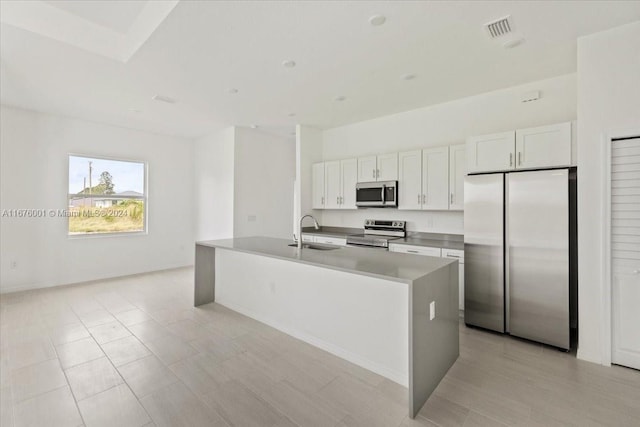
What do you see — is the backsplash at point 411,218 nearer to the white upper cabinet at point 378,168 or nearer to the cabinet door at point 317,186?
the cabinet door at point 317,186

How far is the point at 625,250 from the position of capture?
2.45 meters

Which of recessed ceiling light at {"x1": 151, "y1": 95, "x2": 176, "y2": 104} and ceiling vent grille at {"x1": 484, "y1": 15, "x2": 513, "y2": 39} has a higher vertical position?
recessed ceiling light at {"x1": 151, "y1": 95, "x2": 176, "y2": 104}

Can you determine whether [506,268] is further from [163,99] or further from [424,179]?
[163,99]

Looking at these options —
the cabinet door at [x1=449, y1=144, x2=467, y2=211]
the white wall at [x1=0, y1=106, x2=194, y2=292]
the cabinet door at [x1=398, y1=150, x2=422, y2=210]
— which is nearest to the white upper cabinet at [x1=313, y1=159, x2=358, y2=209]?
the cabinet door at [x1=398, y1=150, x2=422, y2=210]

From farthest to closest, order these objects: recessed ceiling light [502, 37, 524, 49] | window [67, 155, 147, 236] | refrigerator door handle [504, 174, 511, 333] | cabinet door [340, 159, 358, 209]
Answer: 1. window [67, 155, 147, 236]
2. cabinet door [340, 159, 358, 209]
3. refrigerator door handle [504, 174, 511, 333]
4. recessed ceiling light [502, 37, 524, 49]

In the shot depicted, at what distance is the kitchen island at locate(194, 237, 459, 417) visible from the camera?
200 cm

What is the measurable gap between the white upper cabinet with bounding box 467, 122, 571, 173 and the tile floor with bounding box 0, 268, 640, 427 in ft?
5.92

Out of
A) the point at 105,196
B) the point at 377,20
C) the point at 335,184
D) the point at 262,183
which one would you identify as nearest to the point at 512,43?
the point at 377,20

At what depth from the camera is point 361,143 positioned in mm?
5203

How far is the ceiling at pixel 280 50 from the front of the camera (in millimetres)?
2293

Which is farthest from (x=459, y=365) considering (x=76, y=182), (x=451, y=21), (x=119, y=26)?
(x=76, y=182)

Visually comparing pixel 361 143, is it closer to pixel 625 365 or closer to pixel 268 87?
pixel 268 87

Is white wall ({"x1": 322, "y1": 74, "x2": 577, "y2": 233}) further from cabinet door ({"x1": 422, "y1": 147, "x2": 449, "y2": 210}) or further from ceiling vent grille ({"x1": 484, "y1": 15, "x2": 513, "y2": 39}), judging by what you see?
ceiling vent grille ({"x1": 484, "y1": 15, "x2": 513, "y2": 39})

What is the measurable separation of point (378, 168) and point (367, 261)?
244cm
